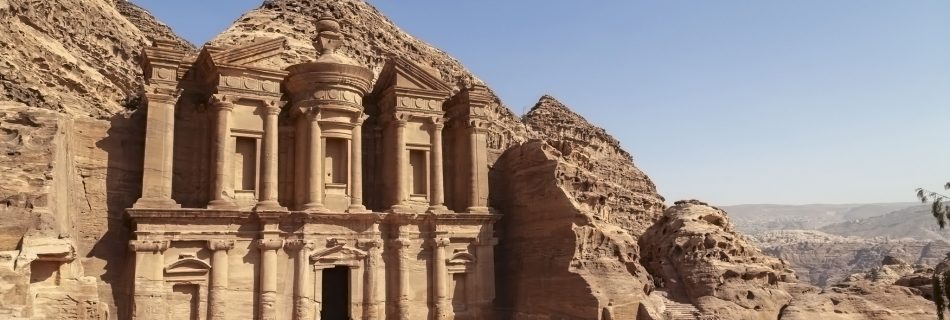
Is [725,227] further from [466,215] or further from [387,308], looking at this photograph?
[387,308]

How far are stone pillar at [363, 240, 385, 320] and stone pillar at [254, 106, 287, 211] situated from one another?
3.02 m

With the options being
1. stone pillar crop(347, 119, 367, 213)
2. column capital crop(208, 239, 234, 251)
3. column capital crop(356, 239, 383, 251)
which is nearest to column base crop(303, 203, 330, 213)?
stone pillar crop(347, 119, 367, 213)

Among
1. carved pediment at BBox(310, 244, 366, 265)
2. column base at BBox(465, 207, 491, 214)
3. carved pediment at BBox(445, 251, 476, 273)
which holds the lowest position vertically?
carved pediment at BBox(445, 251, 476, 273)

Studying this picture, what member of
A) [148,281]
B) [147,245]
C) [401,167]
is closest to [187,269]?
[148,281]

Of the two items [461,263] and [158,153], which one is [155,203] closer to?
[158,153]

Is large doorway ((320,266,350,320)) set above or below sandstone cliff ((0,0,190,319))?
below

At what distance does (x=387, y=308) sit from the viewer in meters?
21.2

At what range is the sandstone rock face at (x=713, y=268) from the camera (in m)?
19.6

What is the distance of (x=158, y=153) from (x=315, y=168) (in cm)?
431

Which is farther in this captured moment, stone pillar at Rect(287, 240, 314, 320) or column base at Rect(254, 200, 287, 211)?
stone pillar at Rect(287, 240, 314, 320)

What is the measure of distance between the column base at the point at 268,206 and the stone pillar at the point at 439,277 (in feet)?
16.7

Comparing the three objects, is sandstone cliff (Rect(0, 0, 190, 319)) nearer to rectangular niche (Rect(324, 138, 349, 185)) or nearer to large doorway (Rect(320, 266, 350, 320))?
rectangular niche (Rect(324, 138, 349, 185))

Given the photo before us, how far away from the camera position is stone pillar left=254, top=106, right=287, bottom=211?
1972 cm

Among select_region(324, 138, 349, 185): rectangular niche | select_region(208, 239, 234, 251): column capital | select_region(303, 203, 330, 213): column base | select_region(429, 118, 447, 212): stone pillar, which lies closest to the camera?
select_region(208, 239, 234, 251): column capital
